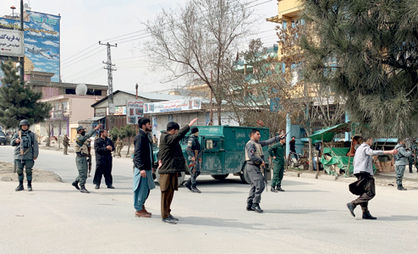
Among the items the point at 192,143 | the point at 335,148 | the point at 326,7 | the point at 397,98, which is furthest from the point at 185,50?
the point at 397,98

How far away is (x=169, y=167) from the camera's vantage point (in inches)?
287

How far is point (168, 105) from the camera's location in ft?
117

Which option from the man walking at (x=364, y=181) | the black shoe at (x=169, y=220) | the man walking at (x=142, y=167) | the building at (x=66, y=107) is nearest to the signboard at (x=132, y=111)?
the man walking at (x=142, y=167)

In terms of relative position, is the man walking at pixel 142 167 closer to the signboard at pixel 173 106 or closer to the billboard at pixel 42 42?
the signboard at pixel 173 106

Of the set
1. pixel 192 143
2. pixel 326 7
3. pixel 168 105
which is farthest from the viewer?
pixel 168 105

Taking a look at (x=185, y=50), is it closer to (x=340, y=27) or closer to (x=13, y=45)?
(x=13, y=45)

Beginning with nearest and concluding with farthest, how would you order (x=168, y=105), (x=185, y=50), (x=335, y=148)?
1. (x=335, y=148)
2. (x=185, y=50)
3. (x=168, y=105)

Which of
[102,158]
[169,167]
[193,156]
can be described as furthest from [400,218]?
[102,158]

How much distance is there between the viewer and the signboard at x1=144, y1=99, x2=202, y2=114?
107ft

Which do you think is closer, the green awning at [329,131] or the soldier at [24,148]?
the soldier at [24,148]

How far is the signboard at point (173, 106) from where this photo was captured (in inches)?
1283

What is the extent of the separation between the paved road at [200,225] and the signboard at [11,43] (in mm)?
7113

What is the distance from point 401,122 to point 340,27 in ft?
7.73

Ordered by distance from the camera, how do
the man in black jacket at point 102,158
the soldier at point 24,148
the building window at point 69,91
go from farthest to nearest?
1. the building window at point 69,91
2. the man in black jacket at point 102,158
3. the soldier at point 24,148
